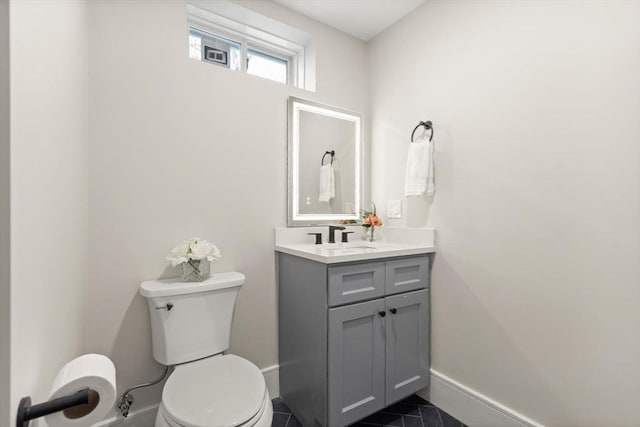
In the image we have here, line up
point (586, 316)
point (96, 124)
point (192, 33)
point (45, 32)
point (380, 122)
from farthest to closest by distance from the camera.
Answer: point (380, 122), point (192, 33), point (96, 124), point (586, 316), point (45, 32)

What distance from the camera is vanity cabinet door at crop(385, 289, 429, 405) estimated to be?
5.30 ft

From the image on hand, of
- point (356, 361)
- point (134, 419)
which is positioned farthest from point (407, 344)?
point (134, 419)

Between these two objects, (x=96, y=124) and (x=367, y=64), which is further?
(x=367, y=64)

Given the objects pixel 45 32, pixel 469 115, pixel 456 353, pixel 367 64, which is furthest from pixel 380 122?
pixel 45 32

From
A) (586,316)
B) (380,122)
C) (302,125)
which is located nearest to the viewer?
(586,316)

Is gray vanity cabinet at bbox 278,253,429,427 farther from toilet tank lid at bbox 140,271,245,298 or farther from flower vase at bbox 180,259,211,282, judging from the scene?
flower vase at bbox 180,259,211,282

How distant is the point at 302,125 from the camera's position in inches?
78.4

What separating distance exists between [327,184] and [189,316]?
120 cm

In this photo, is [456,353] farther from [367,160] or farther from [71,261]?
[71,261]

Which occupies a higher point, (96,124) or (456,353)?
(96,124)

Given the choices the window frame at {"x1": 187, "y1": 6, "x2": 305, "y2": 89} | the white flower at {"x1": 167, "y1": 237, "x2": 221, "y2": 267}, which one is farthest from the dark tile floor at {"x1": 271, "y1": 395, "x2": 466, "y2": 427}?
the window frame at {"x1": 187, "y1": 6, "x2": 305, "y2": 89}

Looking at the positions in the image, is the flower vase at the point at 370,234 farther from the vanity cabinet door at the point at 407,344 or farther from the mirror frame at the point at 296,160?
the vanity cabinet door at the point at 407,344

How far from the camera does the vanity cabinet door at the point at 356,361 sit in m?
1.44

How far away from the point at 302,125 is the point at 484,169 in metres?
1.12
